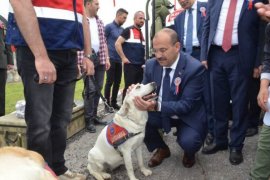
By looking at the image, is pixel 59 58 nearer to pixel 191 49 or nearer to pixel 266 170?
pixel 266 170

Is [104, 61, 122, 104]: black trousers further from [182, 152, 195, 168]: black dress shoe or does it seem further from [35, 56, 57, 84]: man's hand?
[35, 56, 57, 84]: man's hand

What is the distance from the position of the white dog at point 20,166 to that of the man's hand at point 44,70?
1309mm

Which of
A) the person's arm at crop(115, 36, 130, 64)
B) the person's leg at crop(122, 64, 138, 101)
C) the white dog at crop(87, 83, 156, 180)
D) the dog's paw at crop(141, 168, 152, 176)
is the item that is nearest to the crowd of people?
the white dog at crop(87, 83, 156, 180)

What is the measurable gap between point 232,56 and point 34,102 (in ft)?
6.98

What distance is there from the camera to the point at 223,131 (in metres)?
3.79

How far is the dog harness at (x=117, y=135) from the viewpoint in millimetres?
3084

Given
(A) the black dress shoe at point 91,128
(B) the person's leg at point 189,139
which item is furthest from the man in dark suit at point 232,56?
(A) the black dress shoe at point 91,128

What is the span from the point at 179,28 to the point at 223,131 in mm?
1556

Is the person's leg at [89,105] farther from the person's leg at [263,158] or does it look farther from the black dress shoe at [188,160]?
the person's leg at [263,158]

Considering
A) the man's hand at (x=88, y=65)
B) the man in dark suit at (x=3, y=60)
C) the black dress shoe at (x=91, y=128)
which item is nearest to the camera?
the man's hand at (x=88, y=65)

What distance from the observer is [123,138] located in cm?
308

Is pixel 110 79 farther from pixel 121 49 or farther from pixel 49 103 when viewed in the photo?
pixel 49 103

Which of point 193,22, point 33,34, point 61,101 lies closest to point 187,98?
point 61,101

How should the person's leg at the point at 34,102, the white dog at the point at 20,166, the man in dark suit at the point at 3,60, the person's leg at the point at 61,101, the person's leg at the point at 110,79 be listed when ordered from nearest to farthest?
1. the white dog at the point at 20,166
2. the person's leg at the point at 34,102
3. the person's leg at the point at 61,101
4. the man in dark suit at the point at 3,60
5. the person's leg at the point at 110,79
